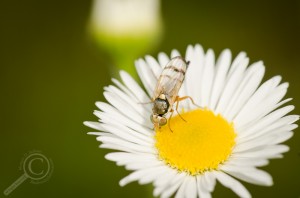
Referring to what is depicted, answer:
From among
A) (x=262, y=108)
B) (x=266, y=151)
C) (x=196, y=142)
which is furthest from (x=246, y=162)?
(x=262, y=108)

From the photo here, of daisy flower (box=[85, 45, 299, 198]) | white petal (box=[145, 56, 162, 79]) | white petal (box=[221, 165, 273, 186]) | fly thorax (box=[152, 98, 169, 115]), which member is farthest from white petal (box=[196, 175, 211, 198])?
white petal (box=[145, 56, 162, 79])

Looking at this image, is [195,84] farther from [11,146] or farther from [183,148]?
[11,146]

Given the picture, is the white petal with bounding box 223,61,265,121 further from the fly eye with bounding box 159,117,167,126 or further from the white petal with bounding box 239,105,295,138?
the fly eye with bounding box 159,117,167,126

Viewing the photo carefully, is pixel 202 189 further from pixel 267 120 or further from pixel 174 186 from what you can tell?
pixel 267 120

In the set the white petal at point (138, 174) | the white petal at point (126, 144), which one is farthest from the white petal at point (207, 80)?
the white petal at point (138, 174)

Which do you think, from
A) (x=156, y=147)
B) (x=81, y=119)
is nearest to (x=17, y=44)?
(x=81, y=119)

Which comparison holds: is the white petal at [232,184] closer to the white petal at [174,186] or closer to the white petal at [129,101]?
the white petal at [174,186]
